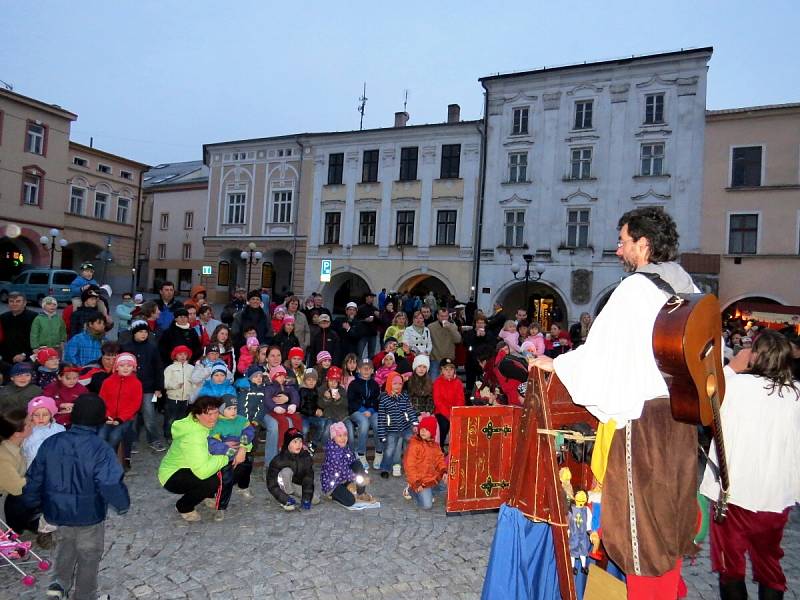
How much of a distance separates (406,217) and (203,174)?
22.1 meters

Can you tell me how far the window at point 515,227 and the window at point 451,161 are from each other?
10.7 ft

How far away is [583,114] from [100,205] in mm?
30260

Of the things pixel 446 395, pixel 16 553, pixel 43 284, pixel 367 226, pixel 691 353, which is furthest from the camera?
pixel 367 226

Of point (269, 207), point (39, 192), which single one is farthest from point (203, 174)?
point (269, 207)

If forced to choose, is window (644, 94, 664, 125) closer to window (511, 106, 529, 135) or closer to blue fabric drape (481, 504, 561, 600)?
window (511, 106, 529, 135)

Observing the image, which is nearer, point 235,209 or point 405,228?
point 405,228

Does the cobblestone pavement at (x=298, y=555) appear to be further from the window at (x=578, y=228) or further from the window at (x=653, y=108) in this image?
the window at (x=653, y=108)

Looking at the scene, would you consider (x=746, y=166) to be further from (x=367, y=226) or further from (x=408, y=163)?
(x=367, y=226)

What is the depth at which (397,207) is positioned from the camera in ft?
90.2

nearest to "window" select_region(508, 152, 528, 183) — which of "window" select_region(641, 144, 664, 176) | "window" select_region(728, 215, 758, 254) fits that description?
"window" select_region(641, 144, 664, 176)

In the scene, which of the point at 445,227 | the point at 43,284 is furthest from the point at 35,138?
the point at 445,227

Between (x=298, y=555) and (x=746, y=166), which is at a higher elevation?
(x=746, y=166)

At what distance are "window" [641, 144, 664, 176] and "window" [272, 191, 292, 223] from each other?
1714 cm

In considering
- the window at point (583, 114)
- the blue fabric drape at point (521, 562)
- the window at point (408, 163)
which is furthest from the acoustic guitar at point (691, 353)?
the window at point (408, 163)
